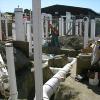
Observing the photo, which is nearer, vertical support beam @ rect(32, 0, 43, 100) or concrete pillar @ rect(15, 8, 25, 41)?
vertical support beam @ rect(32, 0, 43, 100)

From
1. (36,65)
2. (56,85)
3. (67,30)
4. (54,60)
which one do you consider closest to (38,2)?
(36,65)

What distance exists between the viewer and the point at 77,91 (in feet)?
18.9

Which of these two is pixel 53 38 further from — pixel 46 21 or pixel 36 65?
pixel 36 65

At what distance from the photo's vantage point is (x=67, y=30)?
650 inches

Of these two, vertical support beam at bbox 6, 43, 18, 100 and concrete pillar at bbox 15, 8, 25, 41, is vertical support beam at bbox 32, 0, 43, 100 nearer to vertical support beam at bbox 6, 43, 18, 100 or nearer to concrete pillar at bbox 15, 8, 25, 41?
vertical support beam at bbox 6, 43, 18, 100

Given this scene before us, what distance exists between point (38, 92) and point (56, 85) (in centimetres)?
371

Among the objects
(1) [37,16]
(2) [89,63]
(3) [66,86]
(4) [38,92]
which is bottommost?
(3) [66,86]

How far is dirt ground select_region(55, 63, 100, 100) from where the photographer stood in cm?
549

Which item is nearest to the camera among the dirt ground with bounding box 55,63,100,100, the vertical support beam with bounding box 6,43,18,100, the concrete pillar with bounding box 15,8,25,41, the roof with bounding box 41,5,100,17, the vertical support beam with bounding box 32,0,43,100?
the vertical support beam with bounding box 32,0,43,100

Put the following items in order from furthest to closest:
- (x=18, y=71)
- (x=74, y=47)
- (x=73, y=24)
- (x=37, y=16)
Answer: (x=73, y=24), (x=74, y=47), (x=18, y=71), (x=37, y=16)

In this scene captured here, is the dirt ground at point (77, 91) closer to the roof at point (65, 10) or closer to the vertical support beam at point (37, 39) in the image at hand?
the vertical support beam at point (37, 39)

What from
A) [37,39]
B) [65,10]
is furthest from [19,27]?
[65,10]

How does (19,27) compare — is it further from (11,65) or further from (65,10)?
(65,10)

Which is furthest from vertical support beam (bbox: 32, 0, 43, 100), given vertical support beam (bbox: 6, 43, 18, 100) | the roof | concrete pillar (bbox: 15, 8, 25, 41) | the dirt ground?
the roof
